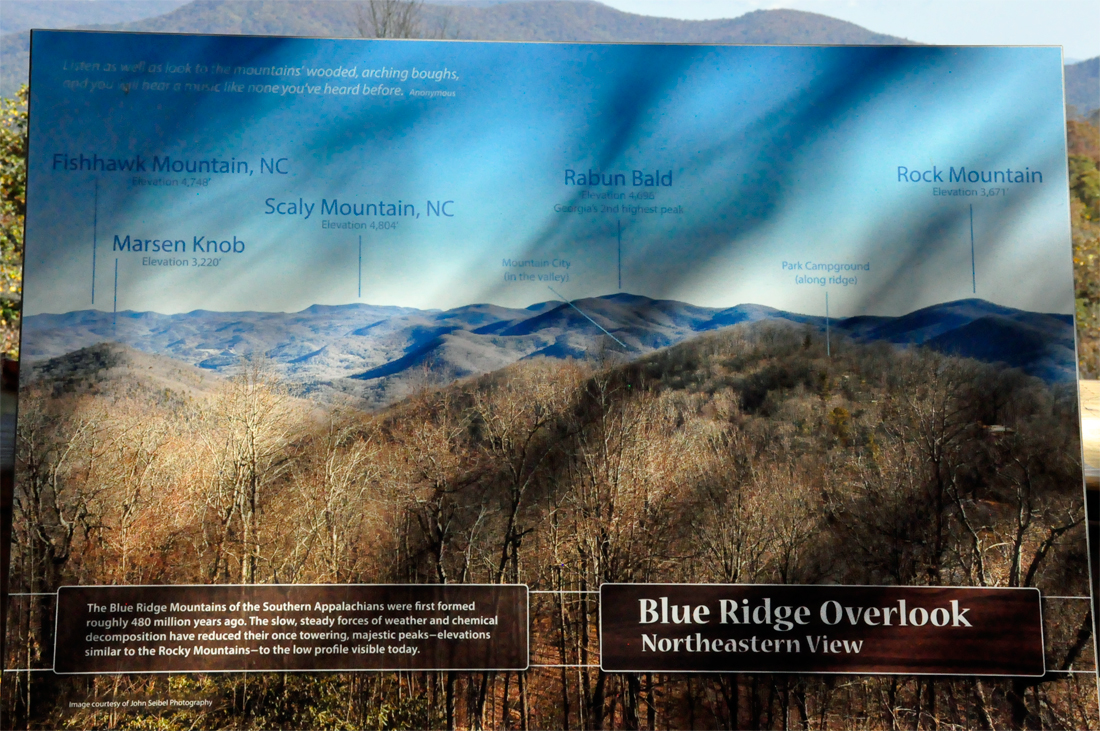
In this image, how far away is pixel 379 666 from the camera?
13.2 ft

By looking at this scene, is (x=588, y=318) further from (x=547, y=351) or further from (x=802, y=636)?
(x=802, y=636)

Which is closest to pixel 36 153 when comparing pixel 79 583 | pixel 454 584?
pixel 79 583

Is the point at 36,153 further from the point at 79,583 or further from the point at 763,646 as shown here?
the point at 763,646

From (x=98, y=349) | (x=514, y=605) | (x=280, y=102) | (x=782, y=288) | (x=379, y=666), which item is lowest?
(x=379, y=666)

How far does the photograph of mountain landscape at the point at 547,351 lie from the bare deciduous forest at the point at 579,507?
0.6 inches

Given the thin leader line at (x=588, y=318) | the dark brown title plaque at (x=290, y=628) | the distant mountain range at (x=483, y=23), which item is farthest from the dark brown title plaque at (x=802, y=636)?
the distant mountain range at (x=483, y=23)

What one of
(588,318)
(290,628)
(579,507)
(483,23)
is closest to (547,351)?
(588,318)

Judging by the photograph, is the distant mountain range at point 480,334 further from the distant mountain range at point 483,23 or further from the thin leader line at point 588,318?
the distant mountain range at point 483,23

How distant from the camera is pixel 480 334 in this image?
418 cm

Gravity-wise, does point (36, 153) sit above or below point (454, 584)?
above

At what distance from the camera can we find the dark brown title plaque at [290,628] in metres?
4.01

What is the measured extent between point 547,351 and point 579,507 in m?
0.80

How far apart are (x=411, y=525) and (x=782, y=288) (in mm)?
2230

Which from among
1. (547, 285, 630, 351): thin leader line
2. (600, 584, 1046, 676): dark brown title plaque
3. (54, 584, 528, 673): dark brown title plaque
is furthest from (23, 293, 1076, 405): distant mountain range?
(600, 584, 1046, 676): dark brown title plaque
